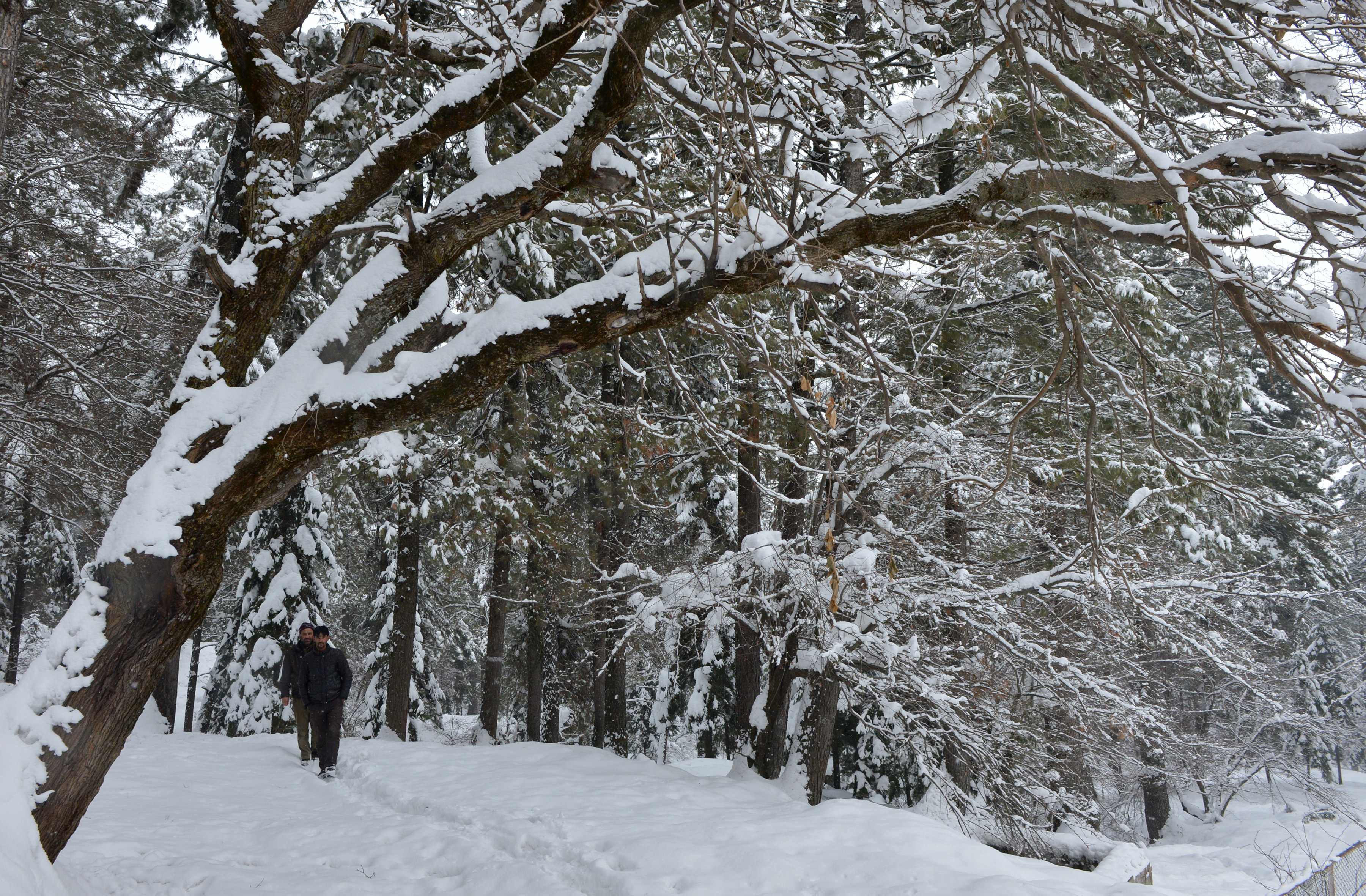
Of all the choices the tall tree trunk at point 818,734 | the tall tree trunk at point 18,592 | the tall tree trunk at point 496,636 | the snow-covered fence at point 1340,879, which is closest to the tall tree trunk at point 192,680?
the tall tree trunk at point 18,592

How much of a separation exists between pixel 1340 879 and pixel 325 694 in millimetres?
9154

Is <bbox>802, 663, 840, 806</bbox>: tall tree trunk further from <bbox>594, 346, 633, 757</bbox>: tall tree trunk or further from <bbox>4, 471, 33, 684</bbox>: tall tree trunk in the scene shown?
Result: <bbox>4, 471, 33, 684</bbox>: tall tree trunk

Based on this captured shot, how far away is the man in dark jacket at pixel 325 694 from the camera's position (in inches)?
344

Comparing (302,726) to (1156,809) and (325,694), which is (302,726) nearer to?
(325,694)

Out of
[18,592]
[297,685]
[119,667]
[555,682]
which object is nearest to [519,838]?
[119,667]

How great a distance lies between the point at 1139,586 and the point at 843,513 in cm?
266

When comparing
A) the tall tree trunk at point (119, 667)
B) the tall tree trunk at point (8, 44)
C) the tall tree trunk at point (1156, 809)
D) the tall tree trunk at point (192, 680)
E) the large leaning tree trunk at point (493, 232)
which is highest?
the tall tree trunk at point (8, 44)

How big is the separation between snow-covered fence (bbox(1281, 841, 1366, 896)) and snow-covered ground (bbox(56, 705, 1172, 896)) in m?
1.78

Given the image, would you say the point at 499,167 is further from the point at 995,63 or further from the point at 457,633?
the point at 457,633

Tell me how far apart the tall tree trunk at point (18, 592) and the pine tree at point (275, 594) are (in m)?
3.56

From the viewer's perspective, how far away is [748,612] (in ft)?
27.0

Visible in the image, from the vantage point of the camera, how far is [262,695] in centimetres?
1467

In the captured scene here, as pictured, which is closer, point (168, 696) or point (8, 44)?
point (8, 44)

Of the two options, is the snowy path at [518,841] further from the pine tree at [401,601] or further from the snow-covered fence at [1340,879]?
the pine tree at [401,601]
